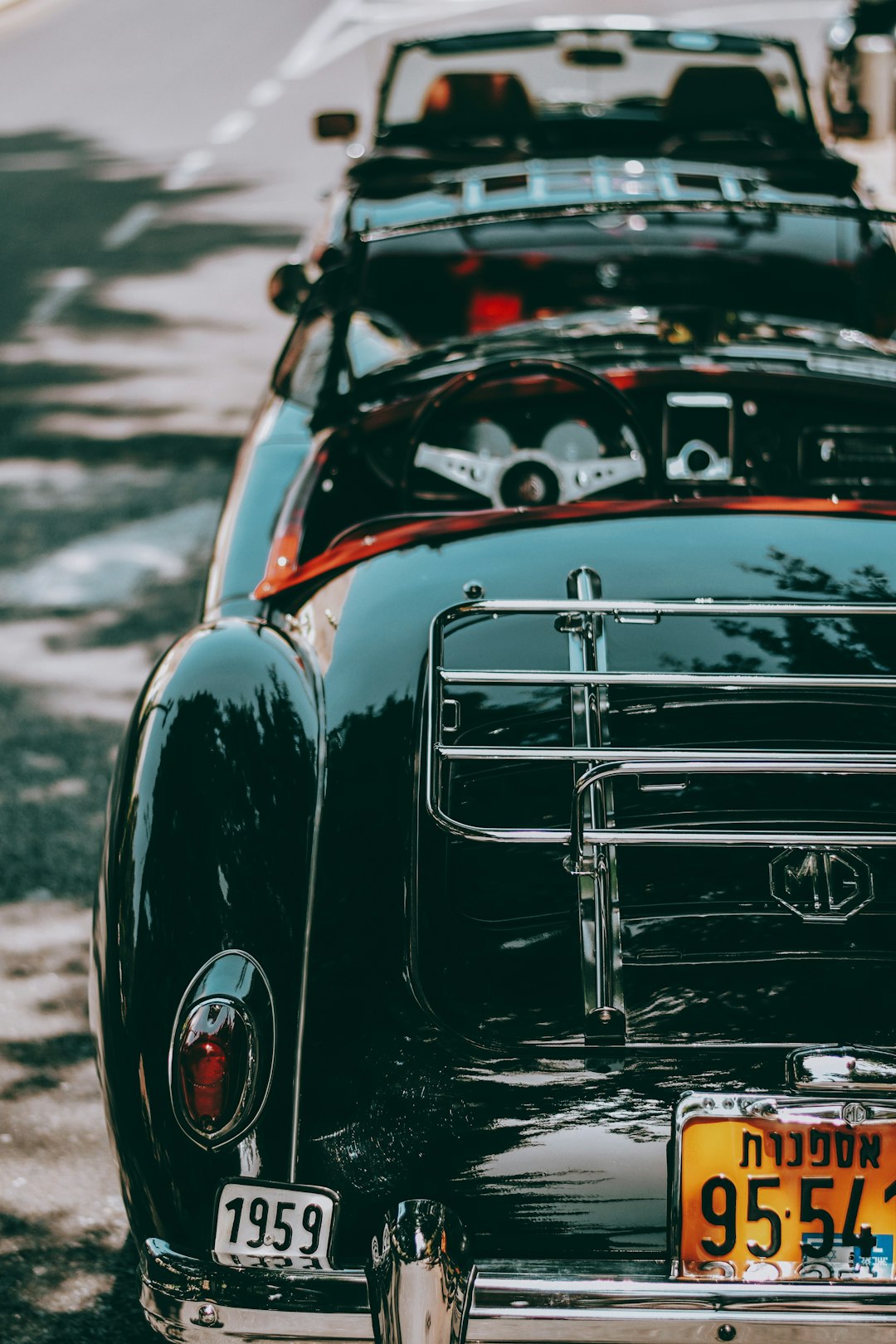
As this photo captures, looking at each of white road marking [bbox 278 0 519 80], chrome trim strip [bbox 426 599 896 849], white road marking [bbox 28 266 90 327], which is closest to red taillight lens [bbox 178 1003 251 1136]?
chrome trim strip [bbox 426 599 896 849]

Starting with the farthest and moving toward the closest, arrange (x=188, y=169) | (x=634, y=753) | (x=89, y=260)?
(x=188, y=169), (x=89, y=260), (x=634, y=753)

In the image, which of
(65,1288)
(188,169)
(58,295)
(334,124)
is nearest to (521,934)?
(65,1288)

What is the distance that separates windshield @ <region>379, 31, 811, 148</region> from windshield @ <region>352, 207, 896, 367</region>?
4.79 feet

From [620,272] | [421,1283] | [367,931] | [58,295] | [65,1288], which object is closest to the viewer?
[421,1283]

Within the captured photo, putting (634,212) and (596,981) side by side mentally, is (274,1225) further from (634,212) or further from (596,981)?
(634,212)

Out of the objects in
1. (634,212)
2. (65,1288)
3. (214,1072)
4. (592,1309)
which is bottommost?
(65,1288)

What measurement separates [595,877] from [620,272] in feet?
10.6

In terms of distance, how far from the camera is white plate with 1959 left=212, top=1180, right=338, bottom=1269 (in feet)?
6.76

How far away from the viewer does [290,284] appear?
4.82 m

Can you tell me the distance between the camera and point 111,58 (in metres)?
18.4

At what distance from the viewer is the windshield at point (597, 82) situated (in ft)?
20.9

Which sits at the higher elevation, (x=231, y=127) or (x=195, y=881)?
(x=231, y=127)

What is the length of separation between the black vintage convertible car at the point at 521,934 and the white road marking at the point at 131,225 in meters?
7.90

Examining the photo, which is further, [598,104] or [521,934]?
[598,104]
